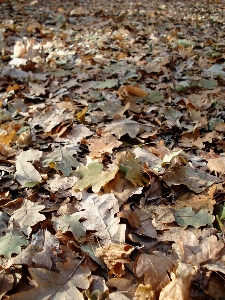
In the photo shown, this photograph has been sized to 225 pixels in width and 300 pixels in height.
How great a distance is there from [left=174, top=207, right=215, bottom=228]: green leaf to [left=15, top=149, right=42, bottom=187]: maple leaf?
3.33 feet

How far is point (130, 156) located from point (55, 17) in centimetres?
545

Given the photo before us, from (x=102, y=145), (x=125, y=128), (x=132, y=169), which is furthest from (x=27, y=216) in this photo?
(x=125, y=128)

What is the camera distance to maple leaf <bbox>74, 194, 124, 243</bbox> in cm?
180

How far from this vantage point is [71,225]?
1.84 meters

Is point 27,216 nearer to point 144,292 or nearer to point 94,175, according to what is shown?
point 94,175

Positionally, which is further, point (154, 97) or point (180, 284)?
point (154, 97)

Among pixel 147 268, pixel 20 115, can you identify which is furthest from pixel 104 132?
pixel 147 268

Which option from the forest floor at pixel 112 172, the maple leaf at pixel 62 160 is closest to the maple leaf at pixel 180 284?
the forest floor at pixel 112 172

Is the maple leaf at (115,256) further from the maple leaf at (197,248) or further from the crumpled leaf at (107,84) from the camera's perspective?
the crumpled leaf at (107,84)

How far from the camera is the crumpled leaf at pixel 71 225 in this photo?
1.81 metres

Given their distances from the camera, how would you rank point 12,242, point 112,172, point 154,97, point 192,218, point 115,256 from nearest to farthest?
point 115,256 → point 12,242 → point 192,218 → point 112,172 → point 154,97

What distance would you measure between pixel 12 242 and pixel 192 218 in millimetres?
1058

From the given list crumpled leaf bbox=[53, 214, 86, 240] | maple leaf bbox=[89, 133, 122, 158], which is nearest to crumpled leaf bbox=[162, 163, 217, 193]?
maple leaf bbox=[89, 133, 122, 158]

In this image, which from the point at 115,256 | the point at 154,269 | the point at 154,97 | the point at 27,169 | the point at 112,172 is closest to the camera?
the point at 154,269
